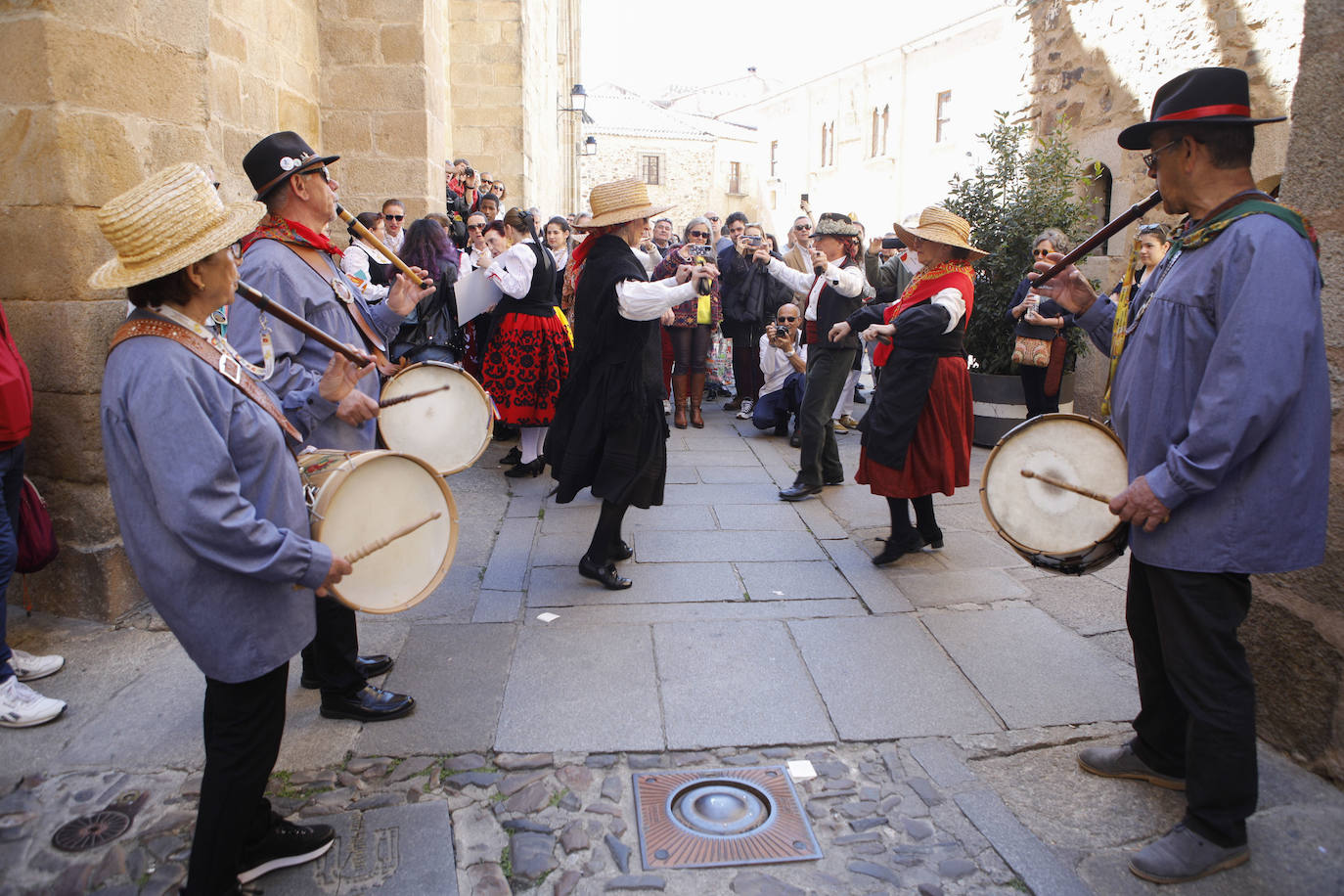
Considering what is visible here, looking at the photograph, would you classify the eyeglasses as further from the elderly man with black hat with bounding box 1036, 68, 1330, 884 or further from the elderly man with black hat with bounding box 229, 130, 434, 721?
the elderly man with black hat with bounding box 229, 130, 434, 721

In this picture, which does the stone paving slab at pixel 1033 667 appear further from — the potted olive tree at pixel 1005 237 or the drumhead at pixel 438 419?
the potted olive tree at pixel 1005 237

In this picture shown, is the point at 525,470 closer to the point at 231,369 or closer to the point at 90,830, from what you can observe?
the point at 90,830

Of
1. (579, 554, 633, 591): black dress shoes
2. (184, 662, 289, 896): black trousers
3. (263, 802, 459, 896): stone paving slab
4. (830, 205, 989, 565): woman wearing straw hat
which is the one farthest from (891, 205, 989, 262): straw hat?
(184, 662, 289, 896): black trousers

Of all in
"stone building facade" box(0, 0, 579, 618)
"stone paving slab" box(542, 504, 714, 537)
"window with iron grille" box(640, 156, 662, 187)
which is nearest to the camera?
"stone building facade" box(0, 0, 579, 618)

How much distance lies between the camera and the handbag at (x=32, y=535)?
11.2ft

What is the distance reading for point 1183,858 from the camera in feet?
7.82

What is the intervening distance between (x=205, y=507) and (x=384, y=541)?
53 cm

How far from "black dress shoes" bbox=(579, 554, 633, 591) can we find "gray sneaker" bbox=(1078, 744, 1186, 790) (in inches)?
87.4

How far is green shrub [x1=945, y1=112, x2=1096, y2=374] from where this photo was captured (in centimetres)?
768

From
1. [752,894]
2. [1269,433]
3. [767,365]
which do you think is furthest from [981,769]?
[767,365]

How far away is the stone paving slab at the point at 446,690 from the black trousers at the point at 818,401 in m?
2.75

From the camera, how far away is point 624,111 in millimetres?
42688

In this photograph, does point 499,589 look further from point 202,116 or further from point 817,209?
point 817,209

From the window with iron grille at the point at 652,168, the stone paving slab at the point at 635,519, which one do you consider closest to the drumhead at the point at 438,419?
the stone paving slab at the point at 635,519
